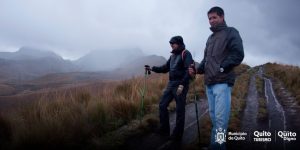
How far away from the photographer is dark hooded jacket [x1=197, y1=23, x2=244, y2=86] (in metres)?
5.04

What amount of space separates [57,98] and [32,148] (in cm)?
294

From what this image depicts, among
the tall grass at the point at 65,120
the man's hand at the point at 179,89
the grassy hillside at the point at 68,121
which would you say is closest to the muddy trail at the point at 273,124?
the grassy hillside at the point at 68,121

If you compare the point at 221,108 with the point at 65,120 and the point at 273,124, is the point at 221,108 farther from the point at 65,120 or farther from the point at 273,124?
the point at 273,124

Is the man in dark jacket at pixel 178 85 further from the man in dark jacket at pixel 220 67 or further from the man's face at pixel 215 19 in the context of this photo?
the man's face at pixel 215 19

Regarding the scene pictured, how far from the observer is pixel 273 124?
7809 millimetres

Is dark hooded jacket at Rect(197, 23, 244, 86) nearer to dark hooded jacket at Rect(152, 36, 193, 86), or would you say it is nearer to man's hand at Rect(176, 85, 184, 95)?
man's hand at Rect(176, 85, 184, 95)

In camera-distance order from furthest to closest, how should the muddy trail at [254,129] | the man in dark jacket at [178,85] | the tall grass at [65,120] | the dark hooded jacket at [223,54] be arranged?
the man in dark jacket at [178,85] < the muddy trail at [254,129] < the tall grass at [65,120] < the dark hooded jacket at [223,54]

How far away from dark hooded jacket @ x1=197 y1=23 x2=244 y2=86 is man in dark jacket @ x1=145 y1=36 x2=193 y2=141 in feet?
4.25

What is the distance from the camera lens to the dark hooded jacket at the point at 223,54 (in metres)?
5.04

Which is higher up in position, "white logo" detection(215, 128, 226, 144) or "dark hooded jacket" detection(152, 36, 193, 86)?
"dark hooded jacket" detection(152, 36, 193, 86)

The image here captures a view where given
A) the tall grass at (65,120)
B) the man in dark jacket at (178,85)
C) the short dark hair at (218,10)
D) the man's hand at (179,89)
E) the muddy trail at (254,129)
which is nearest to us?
the short dark hair at (218,10)

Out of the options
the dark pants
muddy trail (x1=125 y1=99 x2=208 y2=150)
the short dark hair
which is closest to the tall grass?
muddy trail (x1=125 y1=99 x2=208 y2=150)

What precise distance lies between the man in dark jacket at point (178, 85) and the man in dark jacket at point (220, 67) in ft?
4.24

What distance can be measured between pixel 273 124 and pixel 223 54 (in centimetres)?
336
